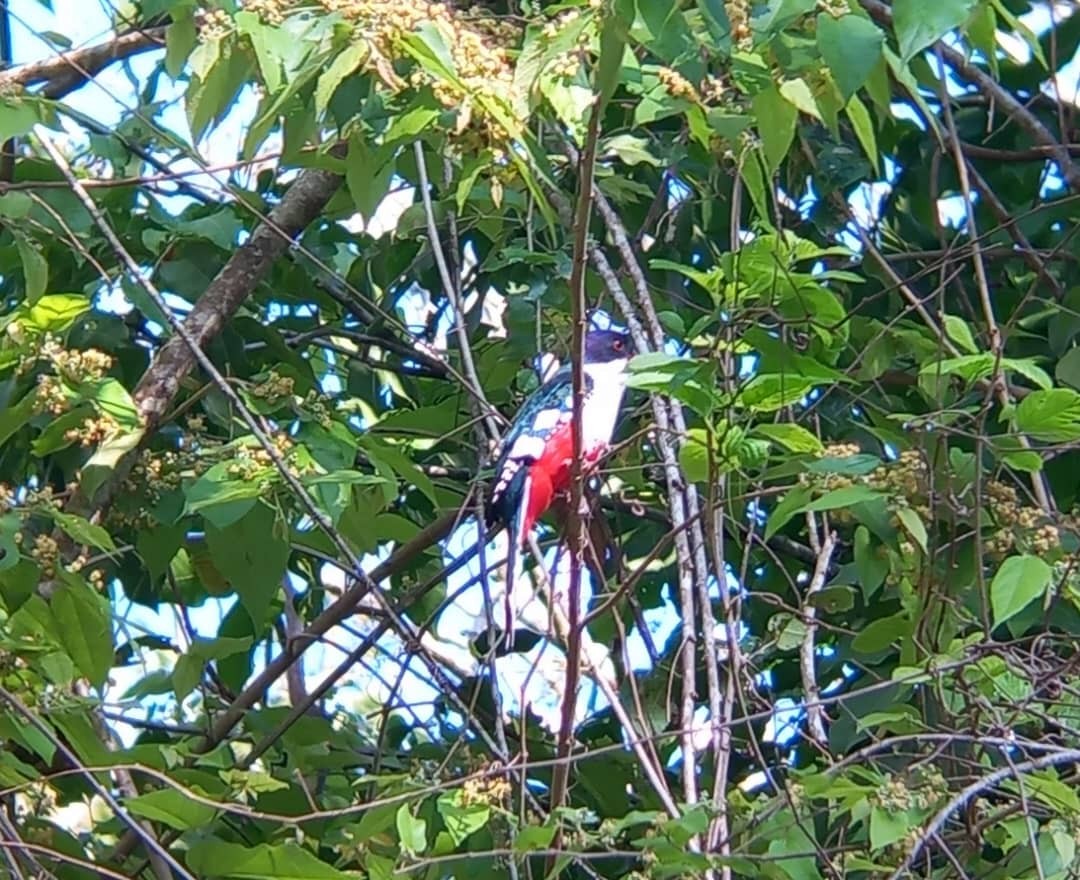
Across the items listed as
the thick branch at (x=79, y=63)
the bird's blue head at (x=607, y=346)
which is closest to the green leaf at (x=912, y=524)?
the bird's blue head at (x=607, y=346)

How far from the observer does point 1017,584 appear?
86.9 inches

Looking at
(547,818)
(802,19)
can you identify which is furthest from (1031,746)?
(802,19)

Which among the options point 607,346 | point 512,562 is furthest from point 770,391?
point 607,346

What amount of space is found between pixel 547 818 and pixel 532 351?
49.0 inches

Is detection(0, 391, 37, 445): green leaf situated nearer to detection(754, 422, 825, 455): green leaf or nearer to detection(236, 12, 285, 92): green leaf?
detection(236, 12, 285, 92): green leaf

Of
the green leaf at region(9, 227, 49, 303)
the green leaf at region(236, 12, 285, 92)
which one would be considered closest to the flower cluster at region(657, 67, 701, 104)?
the green leaf at region(236, 12, 285, 92)

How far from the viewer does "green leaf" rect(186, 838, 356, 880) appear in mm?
2338

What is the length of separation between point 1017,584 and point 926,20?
2.88 feet

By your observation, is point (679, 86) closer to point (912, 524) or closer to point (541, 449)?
point (912, 524)

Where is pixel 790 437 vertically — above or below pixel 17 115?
below

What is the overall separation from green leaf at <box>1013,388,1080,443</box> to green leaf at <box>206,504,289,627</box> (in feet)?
3.59

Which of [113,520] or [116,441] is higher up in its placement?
[116,441]

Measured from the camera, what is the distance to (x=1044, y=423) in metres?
2.26

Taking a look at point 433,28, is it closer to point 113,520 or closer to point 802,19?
point 802,19
